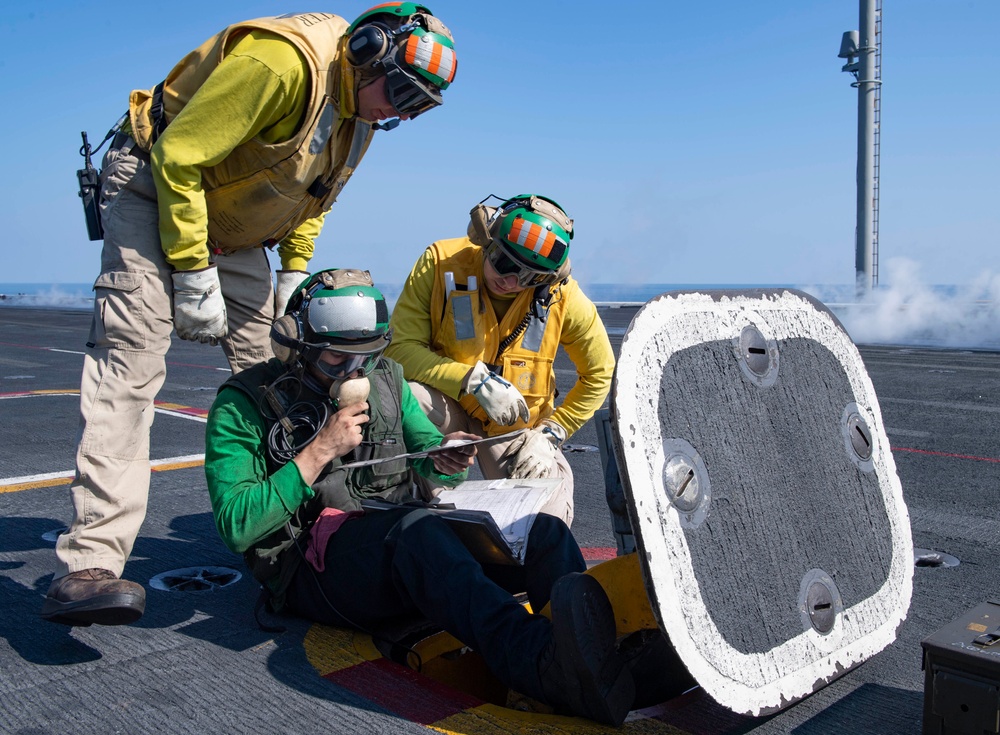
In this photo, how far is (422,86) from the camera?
3059mm

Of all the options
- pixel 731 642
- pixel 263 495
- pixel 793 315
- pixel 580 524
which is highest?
pixel 793 315

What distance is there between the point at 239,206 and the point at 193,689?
1668 mm

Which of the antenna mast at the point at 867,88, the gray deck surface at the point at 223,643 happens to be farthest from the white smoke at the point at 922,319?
the gray deck surface at the point at 223,643

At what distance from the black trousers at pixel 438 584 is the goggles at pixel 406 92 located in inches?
54.4

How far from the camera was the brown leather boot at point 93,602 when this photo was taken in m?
2.65

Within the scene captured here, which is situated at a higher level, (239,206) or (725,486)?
(239,206)

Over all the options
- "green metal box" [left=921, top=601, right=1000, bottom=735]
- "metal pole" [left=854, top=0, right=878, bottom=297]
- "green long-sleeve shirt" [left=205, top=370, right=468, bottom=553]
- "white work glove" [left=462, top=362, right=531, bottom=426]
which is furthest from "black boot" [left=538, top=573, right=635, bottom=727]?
"metal pole" [left=854, top=0, right=878, bottom=297]

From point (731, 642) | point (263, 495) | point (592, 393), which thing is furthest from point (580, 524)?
point (731, 642)

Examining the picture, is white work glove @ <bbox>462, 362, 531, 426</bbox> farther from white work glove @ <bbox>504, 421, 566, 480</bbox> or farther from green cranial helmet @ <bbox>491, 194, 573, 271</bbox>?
green cranial helmet @ <bbox>491, 194, 573, 271</bbox>

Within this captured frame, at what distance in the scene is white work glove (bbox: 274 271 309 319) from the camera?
148 inches

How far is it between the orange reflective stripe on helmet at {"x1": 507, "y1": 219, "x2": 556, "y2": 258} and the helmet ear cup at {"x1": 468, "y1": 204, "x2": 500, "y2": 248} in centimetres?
20

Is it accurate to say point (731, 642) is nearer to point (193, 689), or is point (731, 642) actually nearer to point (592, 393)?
point (193, 689)

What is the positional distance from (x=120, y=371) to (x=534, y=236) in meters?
1.57

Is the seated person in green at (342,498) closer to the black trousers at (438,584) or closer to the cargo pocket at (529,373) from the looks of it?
the black trousers at (438,584)
